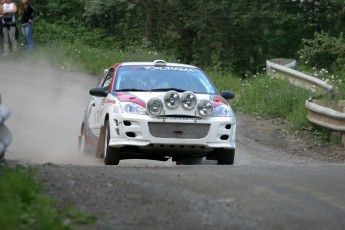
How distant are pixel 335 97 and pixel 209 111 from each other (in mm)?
6383

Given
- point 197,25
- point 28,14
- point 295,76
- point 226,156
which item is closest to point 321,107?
point 226,156

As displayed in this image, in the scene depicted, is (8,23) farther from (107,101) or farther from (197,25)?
(107,101)

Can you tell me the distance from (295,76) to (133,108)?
9789 millimetres

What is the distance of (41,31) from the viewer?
32.0 m

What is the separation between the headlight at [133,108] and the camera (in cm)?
1298

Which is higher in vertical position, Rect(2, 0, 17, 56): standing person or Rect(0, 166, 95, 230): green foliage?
Rect(0, 166, 95, 230): green foliage

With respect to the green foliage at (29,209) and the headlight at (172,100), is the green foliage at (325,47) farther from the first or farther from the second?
the green foliage at (29,209)

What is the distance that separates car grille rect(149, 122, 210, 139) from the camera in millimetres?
12953

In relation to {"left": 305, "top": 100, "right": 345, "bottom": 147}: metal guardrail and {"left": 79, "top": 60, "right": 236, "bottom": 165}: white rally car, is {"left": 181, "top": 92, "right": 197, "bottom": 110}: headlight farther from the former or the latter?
{"left": 305, "top": 100, "right": 345, "bottom": 147}: metal guardrail

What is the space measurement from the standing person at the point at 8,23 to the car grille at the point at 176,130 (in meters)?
15.4

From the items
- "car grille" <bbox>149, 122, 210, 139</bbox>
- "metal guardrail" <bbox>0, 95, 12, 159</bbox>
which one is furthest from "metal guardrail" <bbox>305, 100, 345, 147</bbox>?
"metal guardrail" <bbox>0, 95, 12, 159</bbox>

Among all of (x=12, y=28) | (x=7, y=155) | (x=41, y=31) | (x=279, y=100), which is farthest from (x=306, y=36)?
(x=7, y=155)

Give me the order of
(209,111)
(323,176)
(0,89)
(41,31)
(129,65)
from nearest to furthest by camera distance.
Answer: (323,176) → (209,111) → (129,65) → (0,89) → (41,31)

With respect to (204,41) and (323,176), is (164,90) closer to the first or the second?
(323,176)
